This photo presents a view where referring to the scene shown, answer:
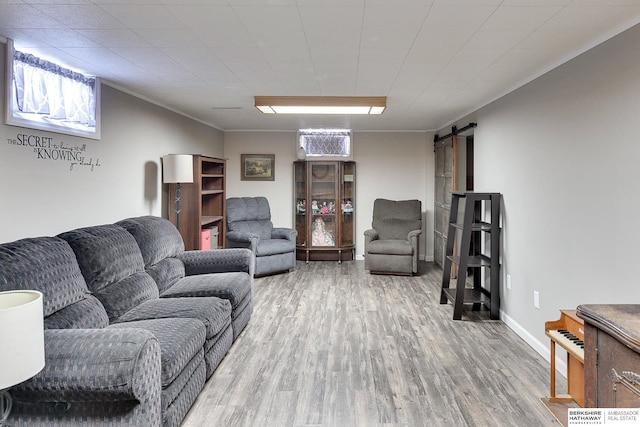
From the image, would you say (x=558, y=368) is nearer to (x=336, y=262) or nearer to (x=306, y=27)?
(x=306, y=27)

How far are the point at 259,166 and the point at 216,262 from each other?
3770 mm

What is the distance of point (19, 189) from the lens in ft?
9.17

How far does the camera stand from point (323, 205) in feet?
24.4

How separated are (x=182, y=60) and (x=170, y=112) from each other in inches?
85.7

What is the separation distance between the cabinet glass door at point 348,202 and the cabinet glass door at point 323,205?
0.63ft

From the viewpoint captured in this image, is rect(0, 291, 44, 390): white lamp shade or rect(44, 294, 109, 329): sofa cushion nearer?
rect(0, 291, 44, 390): white lamp shade

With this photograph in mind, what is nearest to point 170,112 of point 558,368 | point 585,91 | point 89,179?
point 89,179

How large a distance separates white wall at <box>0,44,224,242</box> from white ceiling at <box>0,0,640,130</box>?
15.3 inches

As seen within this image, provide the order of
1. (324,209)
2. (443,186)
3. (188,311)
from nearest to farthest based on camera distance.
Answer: (188,311) → (443,186) → (324,209)

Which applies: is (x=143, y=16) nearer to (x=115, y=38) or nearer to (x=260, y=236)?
(x=115, y=38)

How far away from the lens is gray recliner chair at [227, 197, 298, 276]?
6117mm

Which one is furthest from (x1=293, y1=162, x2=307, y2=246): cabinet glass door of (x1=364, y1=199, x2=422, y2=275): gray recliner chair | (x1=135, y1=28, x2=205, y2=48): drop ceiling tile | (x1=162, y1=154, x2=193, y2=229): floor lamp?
(x1=135, y1=28, x2=205, y2=48): drop ceiling tile

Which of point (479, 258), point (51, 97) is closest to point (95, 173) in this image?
point (51, 97)

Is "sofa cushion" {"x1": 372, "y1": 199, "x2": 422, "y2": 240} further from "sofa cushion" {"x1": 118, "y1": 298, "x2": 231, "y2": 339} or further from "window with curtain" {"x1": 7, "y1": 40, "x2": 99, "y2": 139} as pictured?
"window with curtain" {"x1": 7, "y1": 40, "x2": 99, "y2": 139}
